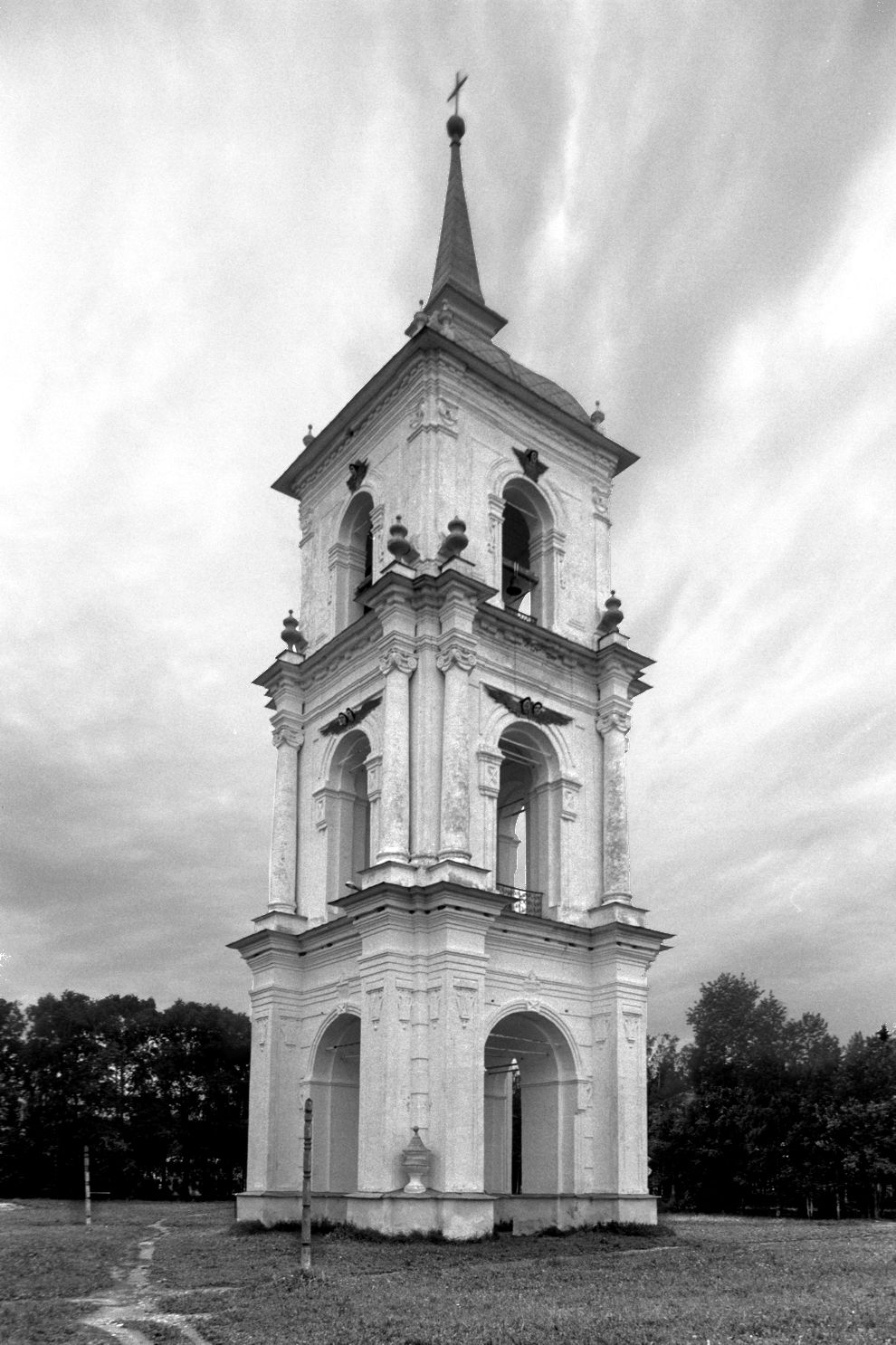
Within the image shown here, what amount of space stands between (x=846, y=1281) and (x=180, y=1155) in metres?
47.7

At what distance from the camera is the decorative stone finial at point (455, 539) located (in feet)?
86.5

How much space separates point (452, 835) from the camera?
24.3 m

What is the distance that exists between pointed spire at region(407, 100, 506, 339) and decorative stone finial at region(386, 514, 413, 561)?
777cm

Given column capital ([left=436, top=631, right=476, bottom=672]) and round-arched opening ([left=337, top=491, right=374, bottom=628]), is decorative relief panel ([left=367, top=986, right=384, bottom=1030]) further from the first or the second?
round-arched opening ([left=337, top=491, right=374, bottom=628])

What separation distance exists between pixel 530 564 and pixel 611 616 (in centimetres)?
253

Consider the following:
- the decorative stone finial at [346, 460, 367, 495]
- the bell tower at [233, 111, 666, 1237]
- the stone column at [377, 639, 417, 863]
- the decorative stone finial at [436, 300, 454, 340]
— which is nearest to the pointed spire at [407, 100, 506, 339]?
the decorative stone finial at [436, 300, 454, 340]

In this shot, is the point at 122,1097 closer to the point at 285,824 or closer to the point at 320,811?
the point at 285,824

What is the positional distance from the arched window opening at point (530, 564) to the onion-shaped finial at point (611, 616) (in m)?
1.39

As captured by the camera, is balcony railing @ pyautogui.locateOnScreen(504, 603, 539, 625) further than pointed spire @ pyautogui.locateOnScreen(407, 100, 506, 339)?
No

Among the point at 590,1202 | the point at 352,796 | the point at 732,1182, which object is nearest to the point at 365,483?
the point at 352,796

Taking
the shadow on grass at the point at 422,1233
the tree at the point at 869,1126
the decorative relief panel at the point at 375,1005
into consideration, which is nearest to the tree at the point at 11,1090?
the shadow on grass at the point at 422,1233

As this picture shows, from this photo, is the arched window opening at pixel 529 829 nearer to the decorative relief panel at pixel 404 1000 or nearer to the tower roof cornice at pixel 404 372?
the decorative relief panel at pixel 404 1000

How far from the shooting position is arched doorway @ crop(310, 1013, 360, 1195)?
2594 cm

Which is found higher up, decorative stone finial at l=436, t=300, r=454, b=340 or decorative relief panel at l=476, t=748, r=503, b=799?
decorative stone finial at l=436, t=300, r=454, b=340
